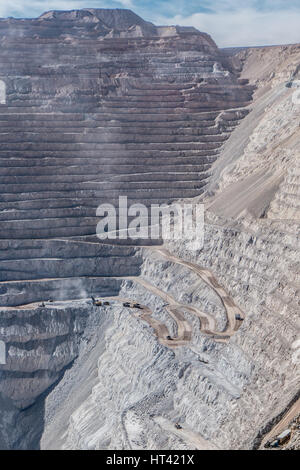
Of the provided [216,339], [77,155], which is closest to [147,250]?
[77,155]

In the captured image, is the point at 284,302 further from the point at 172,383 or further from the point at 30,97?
the point at 30,97

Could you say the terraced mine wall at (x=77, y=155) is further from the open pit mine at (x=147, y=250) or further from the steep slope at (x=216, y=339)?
the steep slope at (x=216, y=339)

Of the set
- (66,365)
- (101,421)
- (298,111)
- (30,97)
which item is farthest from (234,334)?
(30,97)

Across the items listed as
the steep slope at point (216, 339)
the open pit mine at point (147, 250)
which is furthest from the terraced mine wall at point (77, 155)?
the steep slope at point (216, 339)

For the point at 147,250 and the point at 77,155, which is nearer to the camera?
the point at 147,250

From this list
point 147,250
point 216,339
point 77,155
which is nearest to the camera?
point 216,339

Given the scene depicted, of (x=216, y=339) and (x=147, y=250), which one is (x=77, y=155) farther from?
(x=216, y=339)
